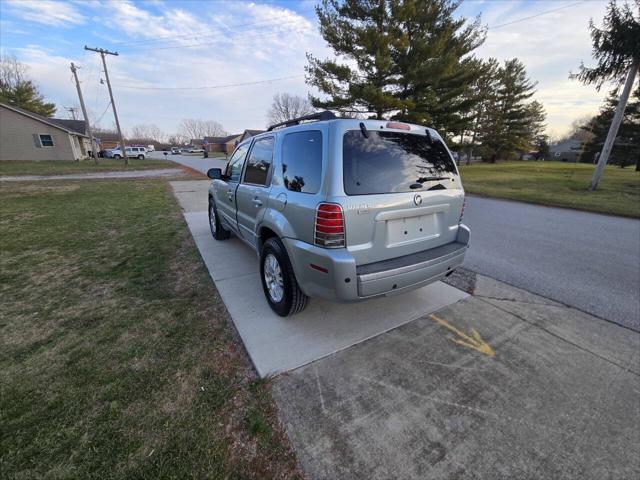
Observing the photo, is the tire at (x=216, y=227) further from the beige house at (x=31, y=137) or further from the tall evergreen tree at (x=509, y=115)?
the tall evergreen tree at (x=509, y=115)

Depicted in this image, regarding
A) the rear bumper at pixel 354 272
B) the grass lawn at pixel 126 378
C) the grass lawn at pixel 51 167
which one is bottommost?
the grass lawn at pixel 126 378

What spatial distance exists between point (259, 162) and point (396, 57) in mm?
15971

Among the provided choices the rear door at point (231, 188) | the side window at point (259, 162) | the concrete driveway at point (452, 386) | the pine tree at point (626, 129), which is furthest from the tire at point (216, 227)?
the pine tree at point (626, 129)

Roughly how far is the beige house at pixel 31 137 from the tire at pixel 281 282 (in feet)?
115

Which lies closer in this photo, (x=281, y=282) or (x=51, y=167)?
(x=281, y=282)

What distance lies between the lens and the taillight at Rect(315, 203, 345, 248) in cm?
218

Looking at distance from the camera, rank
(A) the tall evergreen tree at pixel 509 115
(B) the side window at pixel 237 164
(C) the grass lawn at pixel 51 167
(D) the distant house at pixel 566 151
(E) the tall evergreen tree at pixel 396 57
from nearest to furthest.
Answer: (B) the side window at pixel 237 164
(E) the tall evergreen tree at pixel 396 57
(C) the grass lawn at pixel 51 167
(A) the tall evergreen tree at pixel 509 115
(D) the distant house at pixel 566 151

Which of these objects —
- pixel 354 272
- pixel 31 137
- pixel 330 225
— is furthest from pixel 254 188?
pixel 31 137

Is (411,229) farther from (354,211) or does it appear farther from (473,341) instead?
(473,341)

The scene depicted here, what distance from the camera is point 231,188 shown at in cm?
422

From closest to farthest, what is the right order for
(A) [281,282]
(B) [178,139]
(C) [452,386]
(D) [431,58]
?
(C) [452,386], (A) [281,282], (D) [431,58], (B) [178,139]

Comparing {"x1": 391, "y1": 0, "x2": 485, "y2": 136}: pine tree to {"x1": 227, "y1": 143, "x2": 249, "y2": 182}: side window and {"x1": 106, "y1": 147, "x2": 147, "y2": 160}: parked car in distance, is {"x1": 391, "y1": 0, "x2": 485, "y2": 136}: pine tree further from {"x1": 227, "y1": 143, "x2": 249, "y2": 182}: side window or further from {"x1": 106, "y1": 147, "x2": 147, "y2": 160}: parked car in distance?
{"x1": 106, "y1": 147, "x2": 147, "y2": 160}: parked car in distance

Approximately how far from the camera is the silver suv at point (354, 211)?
7.36 feet

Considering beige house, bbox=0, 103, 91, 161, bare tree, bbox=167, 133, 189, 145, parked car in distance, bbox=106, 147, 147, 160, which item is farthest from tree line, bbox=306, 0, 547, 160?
bare tree, bbox=167, 133, 189, 145
